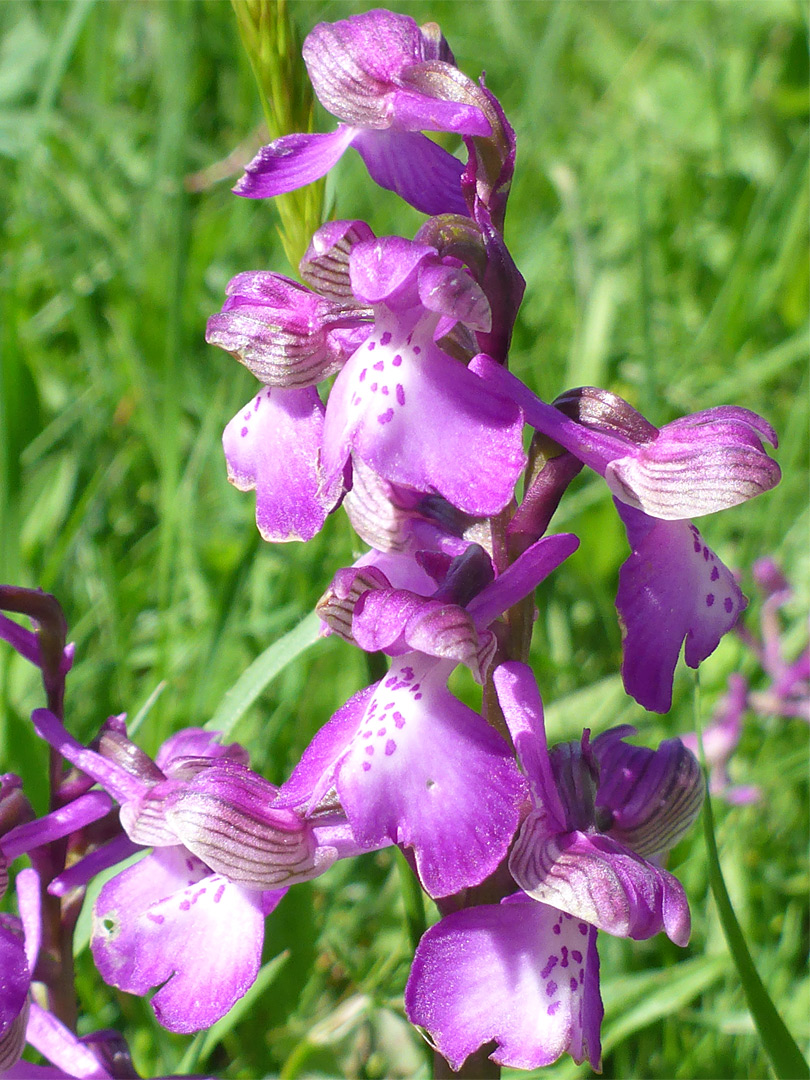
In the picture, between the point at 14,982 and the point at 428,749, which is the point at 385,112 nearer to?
the point at 428,749

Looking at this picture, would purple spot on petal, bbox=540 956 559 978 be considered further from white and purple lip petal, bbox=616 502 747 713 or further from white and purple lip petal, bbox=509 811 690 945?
white and purple lip petal, bbox=616 502 747 713

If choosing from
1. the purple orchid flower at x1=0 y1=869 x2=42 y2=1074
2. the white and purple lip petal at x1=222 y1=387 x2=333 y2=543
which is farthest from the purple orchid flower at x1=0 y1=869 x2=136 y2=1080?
the white and purple lip petal at x1=222 y1=387 x2=333 y2=543

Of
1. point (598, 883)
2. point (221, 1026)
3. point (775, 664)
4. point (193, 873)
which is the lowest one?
point (775, 664)

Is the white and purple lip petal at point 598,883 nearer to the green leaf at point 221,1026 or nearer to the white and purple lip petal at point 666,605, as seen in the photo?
the white and purple lip petal at point 666,605

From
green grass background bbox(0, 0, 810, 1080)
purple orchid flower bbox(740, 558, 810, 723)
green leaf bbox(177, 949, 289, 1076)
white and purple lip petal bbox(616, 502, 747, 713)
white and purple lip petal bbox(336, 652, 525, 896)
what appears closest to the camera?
white and purple lip petal bbox(336, 652, 525, 896)

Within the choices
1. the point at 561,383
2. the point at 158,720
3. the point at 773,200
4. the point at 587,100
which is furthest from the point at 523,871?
the point at 587,100

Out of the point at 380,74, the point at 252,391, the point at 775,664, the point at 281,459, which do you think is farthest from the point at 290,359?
the point at 775,664

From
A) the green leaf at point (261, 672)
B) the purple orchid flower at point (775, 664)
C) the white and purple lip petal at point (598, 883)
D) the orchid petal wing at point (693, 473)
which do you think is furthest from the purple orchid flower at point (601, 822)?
the purple orchid flower at point (775, 664)
